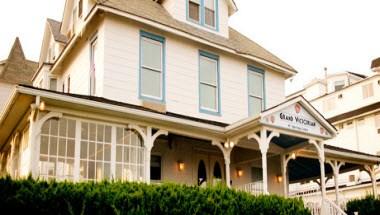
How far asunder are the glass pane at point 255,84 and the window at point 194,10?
9.38ft

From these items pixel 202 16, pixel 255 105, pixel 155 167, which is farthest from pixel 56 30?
pixel 255 105

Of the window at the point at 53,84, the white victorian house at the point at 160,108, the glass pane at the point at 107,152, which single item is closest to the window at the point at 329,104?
the white victorian house at the point at 160,108

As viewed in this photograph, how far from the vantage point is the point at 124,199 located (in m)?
8.59

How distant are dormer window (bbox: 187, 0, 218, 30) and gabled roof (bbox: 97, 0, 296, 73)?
42 centimetres

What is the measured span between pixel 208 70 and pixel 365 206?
263 inches

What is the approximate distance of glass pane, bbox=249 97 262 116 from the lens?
17078mm

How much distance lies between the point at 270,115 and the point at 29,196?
24.1 ft

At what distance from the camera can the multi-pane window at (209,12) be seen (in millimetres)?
17156

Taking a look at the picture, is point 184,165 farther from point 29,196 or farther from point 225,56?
point 29,196

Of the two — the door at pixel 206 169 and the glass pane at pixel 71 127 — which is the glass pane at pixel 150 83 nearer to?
the door at pixel 206 169

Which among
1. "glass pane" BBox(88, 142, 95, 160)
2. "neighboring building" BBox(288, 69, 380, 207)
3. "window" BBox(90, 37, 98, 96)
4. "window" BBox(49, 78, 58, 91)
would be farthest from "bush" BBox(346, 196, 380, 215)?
"neighboring building" BBox(288, 69, 380, 207)

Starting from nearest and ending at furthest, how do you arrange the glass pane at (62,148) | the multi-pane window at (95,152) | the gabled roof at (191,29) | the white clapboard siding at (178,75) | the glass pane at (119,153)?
the glass pane at (62,148) < the multi-pane window at (95,152) < the glass pane at (119,153) < the white clapboard siding at (178,75) < the gabled roof at (191,29)

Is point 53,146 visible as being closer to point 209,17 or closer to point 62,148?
point 62,148

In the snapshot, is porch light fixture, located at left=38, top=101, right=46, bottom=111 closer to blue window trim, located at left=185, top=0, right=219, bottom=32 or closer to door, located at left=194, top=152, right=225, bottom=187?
door, located at left=194, top=152, right=225, bottom=187
